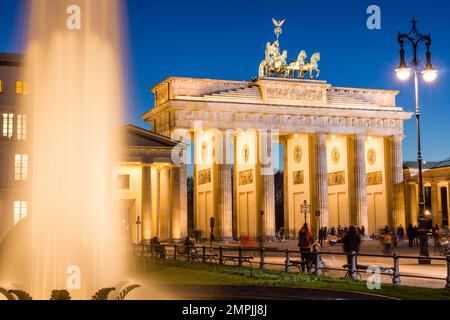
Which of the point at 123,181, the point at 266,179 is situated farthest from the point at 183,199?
the point at 266,179


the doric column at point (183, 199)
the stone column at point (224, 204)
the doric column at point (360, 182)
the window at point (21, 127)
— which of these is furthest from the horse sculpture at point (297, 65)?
the window at point (21, 127)

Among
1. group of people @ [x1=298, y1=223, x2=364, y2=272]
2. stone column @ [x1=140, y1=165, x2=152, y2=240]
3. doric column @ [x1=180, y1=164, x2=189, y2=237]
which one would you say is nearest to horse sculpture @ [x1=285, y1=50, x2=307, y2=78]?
doric column @ [x1=180, y1=164, x2=189, y2=237]

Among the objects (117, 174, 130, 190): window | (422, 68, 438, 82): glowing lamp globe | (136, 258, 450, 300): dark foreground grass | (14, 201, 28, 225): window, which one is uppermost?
(422, 68, 438, 82): glowing lamp globe

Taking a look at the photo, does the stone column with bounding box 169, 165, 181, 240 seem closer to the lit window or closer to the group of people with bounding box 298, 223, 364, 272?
the lit window

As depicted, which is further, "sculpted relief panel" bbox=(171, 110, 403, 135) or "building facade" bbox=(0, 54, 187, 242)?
"sculpted relief panel" bbox=(171, 110, 403, 135)

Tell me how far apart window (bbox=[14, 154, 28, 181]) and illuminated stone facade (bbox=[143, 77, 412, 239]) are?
73.3ft

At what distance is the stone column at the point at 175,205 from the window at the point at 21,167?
17290 mm

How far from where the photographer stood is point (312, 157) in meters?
87.4

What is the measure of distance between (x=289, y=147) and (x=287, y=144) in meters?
0.56

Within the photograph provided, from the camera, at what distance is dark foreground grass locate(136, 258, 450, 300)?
23750mm

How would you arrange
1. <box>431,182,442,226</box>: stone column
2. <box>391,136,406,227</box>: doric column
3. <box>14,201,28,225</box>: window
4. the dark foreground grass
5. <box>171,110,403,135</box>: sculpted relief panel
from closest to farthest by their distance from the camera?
the dark foreground grass, <box>14,201,28,225</box>: window, <box>171,110,403,135</box>: sculpted relief panel, <box>391,136,406,227</box>: doric column, <box>431,182,442,226</box>: stone column
